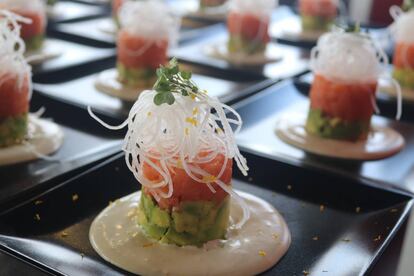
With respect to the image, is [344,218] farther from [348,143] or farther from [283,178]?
[348,143]

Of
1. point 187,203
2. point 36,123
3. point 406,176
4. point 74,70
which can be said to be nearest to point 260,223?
point 187,203

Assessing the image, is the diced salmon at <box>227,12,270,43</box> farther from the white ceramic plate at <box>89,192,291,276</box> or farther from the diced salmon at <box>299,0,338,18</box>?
the white ceramic plate at <box>89,192,291,276</box>

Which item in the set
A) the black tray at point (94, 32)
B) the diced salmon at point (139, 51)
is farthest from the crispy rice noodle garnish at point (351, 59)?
the black tray at point (94, 32)

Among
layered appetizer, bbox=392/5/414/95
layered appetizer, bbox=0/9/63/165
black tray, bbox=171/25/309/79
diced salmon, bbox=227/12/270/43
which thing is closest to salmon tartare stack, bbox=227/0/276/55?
diced salmon, bbox=227/12/270/43

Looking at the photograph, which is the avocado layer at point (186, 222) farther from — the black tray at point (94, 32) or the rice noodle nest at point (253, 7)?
the black tray at point (94, 32)

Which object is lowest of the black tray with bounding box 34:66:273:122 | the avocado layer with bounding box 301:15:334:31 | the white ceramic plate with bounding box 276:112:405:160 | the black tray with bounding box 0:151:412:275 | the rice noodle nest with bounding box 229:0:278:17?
the black tray with bounding box 0:151:412:275

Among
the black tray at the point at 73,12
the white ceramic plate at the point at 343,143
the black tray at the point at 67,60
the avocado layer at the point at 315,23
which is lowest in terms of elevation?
the white ceramic plate at the point at 343,143
